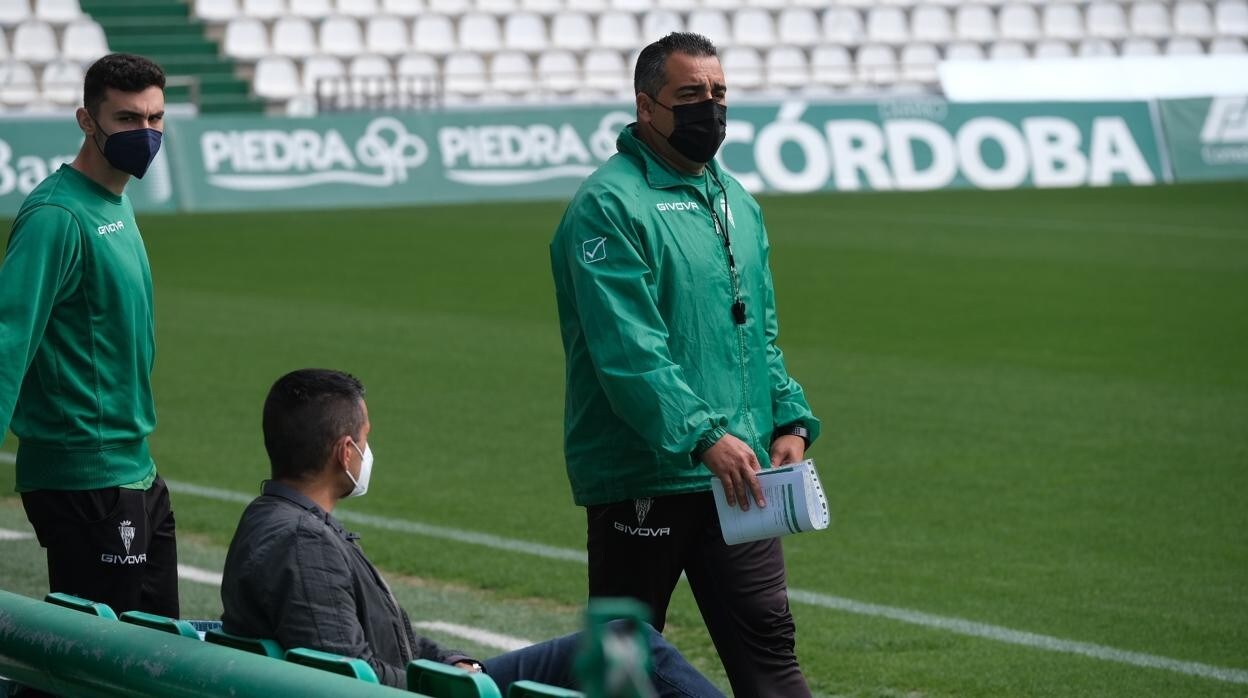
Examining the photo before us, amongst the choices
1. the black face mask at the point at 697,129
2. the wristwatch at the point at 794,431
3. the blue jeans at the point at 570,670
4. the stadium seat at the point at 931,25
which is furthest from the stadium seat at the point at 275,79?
the blue jeans at the point at 570,670

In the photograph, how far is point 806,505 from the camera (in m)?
4.39

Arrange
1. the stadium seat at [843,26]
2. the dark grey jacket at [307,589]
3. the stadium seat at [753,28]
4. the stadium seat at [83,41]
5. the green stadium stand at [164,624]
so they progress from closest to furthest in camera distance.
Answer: the green stadium stand at [164,624] → the dark grey jacket at [307,589] → the stadium seat at [83,41] → the stadium seat at [753,28] → the stadium seat at [843,26]

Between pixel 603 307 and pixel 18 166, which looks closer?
pixel 603 307

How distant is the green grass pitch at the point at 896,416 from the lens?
707 cm

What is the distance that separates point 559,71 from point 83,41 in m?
8.65

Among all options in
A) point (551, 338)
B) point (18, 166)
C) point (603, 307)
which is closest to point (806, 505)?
point (603, 307)

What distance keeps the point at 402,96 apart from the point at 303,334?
18.9 meters

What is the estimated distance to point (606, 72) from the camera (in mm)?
34750

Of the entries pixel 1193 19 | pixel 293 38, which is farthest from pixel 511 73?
pixel 1193 19

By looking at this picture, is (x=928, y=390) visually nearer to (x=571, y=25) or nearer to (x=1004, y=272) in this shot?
(x=1004, y=272)

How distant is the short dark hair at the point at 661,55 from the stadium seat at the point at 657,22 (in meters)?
32.8

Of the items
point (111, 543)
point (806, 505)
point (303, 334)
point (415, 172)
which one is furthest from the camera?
point (415, 172)

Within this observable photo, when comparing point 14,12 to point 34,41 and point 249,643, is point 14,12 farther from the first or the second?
point 249,643

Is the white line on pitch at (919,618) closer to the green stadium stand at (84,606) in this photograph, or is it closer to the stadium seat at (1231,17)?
the green stadium stand at (84,606)
